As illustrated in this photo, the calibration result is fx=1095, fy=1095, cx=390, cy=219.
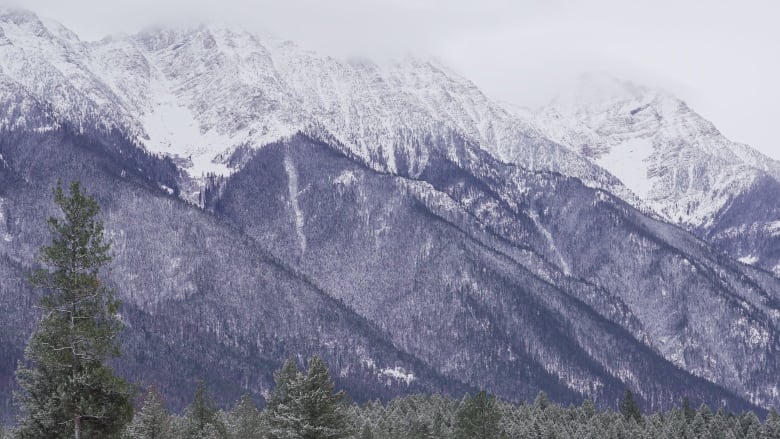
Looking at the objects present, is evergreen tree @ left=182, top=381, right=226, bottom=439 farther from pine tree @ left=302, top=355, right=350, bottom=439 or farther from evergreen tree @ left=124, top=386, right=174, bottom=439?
pine tree @ left=302, top=355, right=350, bottom=439

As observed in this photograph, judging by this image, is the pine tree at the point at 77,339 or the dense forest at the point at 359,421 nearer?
the pine tree at the point at 77,339

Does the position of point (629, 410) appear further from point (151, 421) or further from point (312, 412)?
point (312, 412)

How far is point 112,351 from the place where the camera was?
44531 millimetres

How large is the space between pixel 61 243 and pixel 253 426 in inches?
2949

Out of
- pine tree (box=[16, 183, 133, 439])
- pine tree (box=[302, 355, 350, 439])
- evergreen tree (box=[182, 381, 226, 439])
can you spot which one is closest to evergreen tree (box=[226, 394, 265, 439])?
evergreen tree (box=[182, 381, 226, 439])

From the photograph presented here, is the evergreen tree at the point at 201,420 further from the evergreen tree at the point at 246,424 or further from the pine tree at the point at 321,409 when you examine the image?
the pine tree at the point at 321,409

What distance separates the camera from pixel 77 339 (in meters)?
44.2

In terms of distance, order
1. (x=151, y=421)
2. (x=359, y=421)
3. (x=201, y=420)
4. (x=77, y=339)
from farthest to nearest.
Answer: (x=359, y=421), (x=201, y=420), (x=151, y=421), (x=77, y=339)

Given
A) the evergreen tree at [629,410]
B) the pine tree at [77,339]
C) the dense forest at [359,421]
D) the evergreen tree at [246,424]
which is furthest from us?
the evergreen tree at [629,410]

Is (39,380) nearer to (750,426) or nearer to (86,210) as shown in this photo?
(86,210)

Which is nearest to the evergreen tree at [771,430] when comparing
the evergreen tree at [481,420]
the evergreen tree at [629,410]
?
the evergreen tree at [629,410]

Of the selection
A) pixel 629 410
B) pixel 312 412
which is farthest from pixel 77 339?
pixel 629 410

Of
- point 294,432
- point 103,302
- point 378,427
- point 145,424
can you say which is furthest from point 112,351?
point 378,427

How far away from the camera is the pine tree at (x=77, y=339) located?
44156 millimetres
